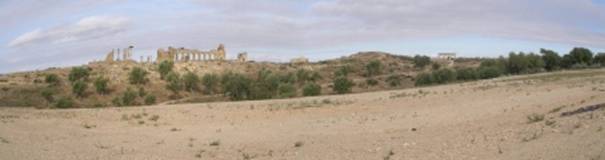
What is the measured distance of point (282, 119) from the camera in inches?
1029

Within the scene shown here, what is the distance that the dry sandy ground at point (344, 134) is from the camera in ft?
41.3

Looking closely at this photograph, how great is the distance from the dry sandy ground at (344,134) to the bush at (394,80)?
1582 inches

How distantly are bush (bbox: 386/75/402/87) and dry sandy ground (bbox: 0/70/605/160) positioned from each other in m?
40.2

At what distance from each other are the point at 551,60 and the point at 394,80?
17.0m

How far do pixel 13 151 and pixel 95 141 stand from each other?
3.47 m

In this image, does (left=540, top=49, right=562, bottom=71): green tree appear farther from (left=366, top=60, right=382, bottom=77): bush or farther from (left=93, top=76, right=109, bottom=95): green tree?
(left=93, top=76, right=109, bottom=95): green tree

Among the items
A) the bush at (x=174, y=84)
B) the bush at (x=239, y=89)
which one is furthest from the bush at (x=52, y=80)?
the bush at (x=239, y=89)

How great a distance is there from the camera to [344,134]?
18.5 m

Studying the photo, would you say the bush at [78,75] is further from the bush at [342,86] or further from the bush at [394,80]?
the bush at [394,80]

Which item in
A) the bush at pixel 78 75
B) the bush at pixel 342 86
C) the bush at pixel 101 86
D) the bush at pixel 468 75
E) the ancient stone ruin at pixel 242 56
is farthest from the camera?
the ancient stone ruin at pixel 242 56

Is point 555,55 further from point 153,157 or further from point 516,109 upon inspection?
point 153,157

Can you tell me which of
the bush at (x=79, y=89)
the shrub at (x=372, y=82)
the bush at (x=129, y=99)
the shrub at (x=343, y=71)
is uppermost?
the shrub at (x=343, y=71)

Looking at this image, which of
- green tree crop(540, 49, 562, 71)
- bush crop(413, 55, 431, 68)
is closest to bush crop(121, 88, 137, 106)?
green tree crop(540, 49, 562, 71)

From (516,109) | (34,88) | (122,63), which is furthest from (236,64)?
(516,109)
